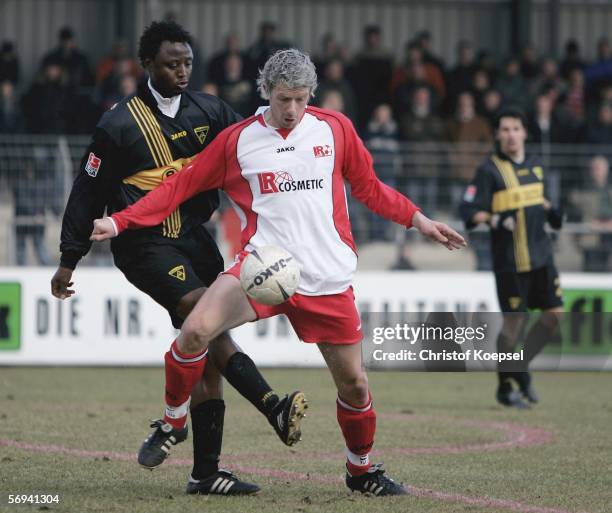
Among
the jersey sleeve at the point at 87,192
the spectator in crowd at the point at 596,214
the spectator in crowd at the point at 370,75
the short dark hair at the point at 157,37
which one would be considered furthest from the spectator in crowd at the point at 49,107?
the jersey sleeve at the point at 87,192

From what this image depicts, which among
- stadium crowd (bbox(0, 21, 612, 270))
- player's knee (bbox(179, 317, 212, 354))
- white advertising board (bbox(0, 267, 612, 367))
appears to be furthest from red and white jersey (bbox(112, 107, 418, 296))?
stadium crowd (bbox(0, 21, 612, 270))

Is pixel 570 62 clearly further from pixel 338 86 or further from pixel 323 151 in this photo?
pixel 323 151

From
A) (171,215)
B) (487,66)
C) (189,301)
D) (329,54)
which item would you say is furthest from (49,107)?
(189,301)

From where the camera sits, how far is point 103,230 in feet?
20.2

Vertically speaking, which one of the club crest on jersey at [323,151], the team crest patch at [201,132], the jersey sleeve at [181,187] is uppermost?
the team crest patch at [201,132]

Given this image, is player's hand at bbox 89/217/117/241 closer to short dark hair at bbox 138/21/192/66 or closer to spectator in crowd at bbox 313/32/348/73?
short dark hair at bbox 138/21/192/66

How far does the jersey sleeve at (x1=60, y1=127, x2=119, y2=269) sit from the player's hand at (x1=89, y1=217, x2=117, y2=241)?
0.37 meters

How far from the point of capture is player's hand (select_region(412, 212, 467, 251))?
6355 mm

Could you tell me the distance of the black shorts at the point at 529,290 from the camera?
35.1 ft

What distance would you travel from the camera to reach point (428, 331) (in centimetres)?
914

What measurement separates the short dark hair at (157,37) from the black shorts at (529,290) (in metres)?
4.83

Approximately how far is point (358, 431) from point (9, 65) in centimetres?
1399

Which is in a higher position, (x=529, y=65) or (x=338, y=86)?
(x=529, y=65)
